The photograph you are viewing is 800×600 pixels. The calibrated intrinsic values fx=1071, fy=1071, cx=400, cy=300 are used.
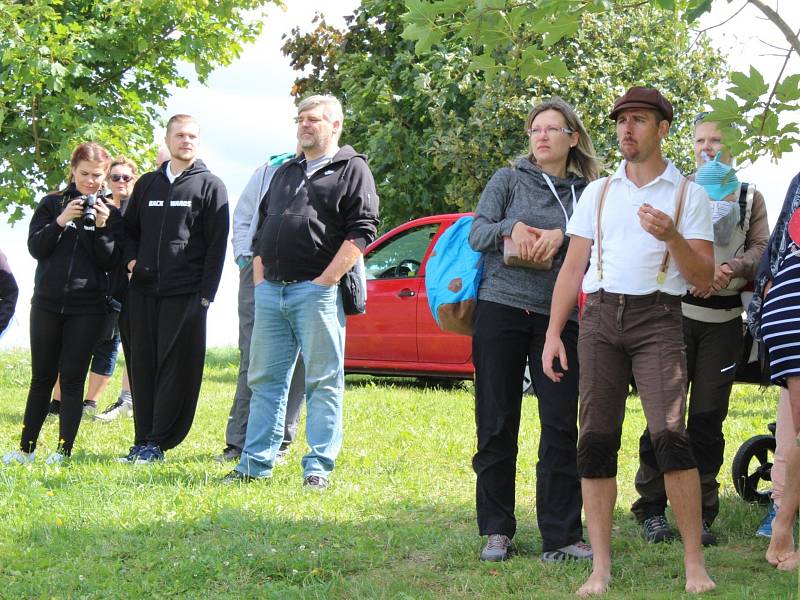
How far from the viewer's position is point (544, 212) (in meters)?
5.36

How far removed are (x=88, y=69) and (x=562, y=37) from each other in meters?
17.8

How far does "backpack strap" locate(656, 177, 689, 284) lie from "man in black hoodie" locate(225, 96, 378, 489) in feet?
8.19

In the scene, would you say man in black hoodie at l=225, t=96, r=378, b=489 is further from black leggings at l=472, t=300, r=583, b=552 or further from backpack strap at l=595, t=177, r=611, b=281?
backpack strap at l=595, t=177, r=611, b=281

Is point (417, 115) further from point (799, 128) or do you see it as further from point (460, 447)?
point (799, 128)

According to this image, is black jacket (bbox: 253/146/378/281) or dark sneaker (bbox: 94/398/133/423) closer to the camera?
black jacket (bbox: 253/146/378/281)

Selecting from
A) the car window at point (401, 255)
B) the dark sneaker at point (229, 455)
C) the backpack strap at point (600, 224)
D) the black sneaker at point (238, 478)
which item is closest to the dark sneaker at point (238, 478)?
the black sneaker at point (238, 478)

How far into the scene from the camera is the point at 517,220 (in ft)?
17.3

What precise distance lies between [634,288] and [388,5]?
17.4 metres

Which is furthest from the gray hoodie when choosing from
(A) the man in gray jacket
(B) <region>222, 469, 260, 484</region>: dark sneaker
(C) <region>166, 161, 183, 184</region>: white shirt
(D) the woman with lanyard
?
(C) <region>166, 161, 183, 184</region>: white shirt

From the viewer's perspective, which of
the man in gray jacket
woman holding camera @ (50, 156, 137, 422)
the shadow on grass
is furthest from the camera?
the shadow on grass

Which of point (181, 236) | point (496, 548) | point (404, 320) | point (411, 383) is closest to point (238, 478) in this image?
point (181, 236)

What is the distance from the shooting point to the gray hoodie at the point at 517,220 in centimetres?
527

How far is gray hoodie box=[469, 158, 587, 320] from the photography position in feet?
17.3

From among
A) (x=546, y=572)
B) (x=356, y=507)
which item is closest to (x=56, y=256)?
(x=356, y=507)
